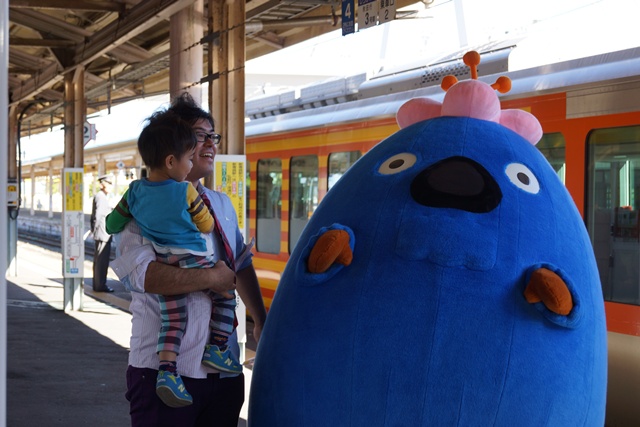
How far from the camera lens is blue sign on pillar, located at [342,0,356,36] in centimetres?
716

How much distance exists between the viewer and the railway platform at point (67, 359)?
6.86 meters

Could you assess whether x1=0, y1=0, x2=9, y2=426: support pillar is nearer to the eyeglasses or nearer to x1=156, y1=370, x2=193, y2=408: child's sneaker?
x1=156, y1=370, x2=193, y2=408: child's sneaker

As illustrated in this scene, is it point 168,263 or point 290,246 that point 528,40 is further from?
point 168,263

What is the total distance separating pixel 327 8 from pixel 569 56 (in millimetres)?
3044

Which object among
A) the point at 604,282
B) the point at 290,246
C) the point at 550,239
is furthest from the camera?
the point at 290,246

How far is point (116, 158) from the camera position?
2248 cm

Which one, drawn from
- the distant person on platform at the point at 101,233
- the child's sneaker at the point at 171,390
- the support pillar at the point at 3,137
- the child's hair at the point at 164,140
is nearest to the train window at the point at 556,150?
the child's hair at the point at 164,140

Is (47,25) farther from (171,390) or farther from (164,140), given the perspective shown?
(171,390)

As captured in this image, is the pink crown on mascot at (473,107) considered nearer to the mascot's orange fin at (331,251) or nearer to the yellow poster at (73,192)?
the mascot's orange fin at (331,251)

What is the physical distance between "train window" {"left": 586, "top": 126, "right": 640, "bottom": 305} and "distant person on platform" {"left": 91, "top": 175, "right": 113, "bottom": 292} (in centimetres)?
922

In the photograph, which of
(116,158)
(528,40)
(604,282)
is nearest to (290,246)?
(528,40)

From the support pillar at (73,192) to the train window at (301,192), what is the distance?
11.1 feet

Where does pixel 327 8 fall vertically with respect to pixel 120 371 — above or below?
above

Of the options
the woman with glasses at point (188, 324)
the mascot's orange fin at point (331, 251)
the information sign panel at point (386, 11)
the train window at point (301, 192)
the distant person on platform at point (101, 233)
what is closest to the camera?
the mascot's orange fin at point (331, 251)
